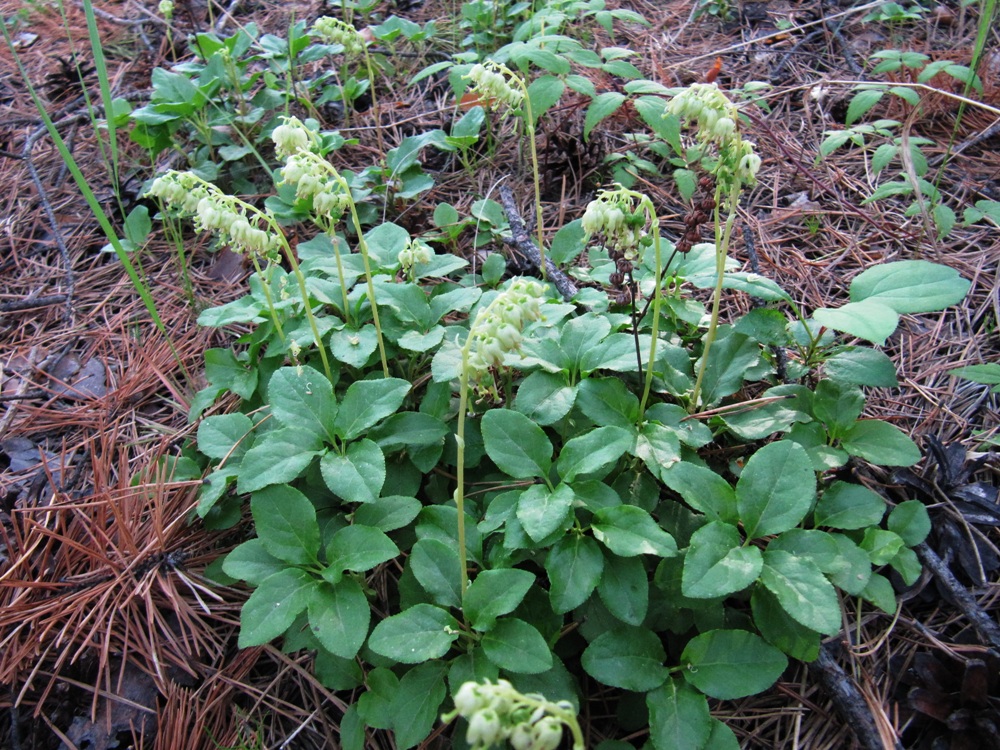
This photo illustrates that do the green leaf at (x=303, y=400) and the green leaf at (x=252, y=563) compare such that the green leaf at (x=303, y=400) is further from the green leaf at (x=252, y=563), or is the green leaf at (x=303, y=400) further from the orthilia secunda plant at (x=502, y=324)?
the orthilia secunda plant at (x=502, y=324)

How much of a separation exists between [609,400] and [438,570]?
2.23 ft

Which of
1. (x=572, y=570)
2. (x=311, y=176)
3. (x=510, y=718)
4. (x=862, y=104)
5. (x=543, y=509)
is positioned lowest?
(x=572, y=570)

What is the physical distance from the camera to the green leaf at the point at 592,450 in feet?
5.77

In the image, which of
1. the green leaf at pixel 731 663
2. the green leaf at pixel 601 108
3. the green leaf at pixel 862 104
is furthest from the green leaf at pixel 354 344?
the green leaf at pixel 862 104

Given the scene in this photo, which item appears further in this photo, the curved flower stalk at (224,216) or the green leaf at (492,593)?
the curved flower stalk at (224,216)

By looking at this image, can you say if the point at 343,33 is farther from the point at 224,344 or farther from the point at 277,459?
the point at 277,459

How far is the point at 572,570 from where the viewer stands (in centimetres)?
165

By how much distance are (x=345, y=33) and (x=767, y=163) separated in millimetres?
2068

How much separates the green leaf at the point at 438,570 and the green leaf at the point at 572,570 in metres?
0.23

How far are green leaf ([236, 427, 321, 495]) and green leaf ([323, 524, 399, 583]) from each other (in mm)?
221

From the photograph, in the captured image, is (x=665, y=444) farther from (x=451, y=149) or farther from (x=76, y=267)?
(x=76, y=267)

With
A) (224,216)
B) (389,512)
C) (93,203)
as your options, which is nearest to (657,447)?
(389,512)

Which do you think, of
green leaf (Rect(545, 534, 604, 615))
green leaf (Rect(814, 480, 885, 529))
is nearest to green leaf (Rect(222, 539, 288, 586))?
green leaf (Rect(545, 534, 604, 615))

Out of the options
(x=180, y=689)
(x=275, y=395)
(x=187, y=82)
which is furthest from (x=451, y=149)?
(x=180, y=689)
